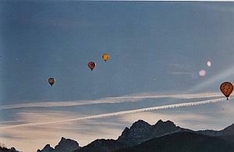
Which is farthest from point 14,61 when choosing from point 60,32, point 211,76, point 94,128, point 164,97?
point 211,76

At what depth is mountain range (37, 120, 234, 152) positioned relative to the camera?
446cm

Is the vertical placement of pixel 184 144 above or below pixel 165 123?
below

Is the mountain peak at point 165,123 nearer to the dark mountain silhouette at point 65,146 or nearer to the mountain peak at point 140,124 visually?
the mountain peak at point 140,124

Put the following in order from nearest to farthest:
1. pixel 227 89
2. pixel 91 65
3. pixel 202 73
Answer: pixel 227 89
pixel 202 73
pixel 91 65

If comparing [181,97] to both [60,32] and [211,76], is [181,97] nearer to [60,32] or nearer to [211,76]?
[211,76]

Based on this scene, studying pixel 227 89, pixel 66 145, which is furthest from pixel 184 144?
pixel 66 145

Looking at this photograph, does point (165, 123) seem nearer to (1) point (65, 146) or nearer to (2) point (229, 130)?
(2) point (229, 130)

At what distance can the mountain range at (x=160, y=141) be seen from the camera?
4457mm

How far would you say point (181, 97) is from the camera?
4.50 meters

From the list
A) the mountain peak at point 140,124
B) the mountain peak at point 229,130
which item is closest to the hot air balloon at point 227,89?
the mountain peak at point 229,130

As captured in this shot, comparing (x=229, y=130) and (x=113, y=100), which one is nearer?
(x=229, y=130)

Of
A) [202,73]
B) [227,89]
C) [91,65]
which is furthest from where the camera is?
[91,65]

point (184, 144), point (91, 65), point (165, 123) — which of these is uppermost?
point (91, 65)

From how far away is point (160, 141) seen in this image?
457 centimetres
